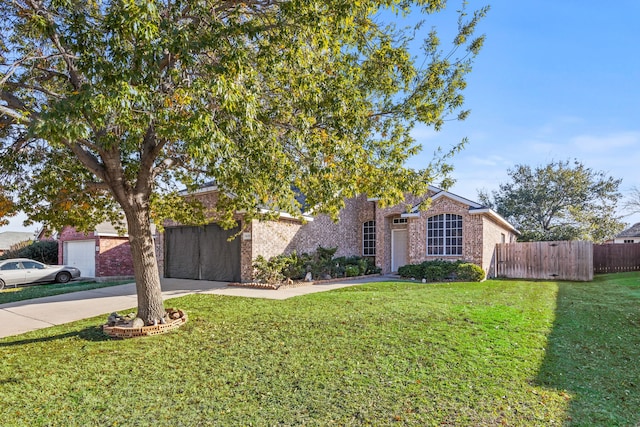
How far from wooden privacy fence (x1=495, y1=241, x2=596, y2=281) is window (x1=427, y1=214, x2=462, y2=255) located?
322 cm

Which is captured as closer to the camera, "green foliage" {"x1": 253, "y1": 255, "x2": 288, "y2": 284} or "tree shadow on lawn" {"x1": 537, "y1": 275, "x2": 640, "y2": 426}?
"tree shadow on lawn" {"x1": 537, "y1": 275, "x2": 640, "y2": 426}

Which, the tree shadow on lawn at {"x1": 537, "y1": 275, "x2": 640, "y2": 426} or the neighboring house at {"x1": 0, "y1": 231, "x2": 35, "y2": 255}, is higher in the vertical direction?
the neighboring house at {"x1": 0, "y1": 231, "x2": 35, "y2": 255}

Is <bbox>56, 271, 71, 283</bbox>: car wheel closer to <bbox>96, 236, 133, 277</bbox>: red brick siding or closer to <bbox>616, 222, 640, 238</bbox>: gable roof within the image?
<bbox>96, 236, 133, 277</bbox>: red brick siding

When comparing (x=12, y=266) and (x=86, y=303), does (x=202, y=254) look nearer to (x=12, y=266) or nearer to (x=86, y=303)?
(x=86, y=303)

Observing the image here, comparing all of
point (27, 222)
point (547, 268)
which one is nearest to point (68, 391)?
point (27, 222)

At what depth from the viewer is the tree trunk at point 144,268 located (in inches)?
299

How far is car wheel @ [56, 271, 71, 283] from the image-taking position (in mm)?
19734

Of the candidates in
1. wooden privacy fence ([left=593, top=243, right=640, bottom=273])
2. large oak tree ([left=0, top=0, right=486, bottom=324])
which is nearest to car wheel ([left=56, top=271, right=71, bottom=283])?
large oak tree ([left=0, top=0, right=486, bottom=324])

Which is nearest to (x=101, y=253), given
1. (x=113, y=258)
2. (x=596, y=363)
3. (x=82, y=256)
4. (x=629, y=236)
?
(x=113, y=258)

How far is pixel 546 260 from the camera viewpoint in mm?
18359

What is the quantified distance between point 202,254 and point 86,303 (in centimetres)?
607

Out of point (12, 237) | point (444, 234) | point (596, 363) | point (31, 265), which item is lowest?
point (596, 363)

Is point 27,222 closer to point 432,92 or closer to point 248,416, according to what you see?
point 248,416

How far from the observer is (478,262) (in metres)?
16.7
